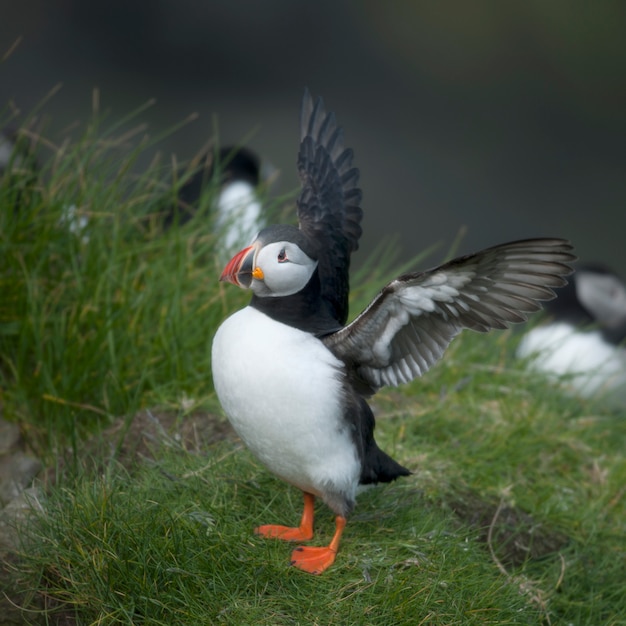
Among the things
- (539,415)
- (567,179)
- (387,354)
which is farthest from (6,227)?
(567,179)

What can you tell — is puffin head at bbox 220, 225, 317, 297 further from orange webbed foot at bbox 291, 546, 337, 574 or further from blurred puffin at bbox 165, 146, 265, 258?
blurred puffin at bbox 165, 146, 265, 258

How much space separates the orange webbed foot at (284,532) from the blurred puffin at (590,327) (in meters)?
3.08

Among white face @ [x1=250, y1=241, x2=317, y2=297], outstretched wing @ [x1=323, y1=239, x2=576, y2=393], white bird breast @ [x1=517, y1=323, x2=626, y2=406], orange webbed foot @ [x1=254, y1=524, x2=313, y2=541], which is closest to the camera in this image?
outstretched wing @ [x1=323, y1=239, x2=576, y2=393]

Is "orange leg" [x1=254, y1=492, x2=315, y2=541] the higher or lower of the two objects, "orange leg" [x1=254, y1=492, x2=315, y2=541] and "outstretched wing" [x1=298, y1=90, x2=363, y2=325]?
the lower

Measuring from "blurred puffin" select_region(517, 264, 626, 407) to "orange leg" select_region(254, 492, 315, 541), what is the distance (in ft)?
9.94

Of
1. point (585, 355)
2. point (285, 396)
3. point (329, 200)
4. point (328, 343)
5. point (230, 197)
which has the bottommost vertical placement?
point (585, 355)

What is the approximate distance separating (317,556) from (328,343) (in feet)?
1.77

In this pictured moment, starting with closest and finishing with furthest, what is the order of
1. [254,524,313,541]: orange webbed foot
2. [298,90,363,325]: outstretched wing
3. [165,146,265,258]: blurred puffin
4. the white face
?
the white face, [254,524,313,541]: orange webbed foot, [298,90,363,325]: outstretched wing, [165,146,265,258]: blurred puffin

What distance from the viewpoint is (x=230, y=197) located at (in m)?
6.45

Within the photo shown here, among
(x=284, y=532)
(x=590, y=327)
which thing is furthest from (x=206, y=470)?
(x=590, y=327)

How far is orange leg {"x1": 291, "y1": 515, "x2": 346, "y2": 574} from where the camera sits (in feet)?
8.48

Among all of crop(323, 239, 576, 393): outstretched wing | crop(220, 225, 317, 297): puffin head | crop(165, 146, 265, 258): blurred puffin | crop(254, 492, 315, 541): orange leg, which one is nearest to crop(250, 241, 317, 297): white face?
crop(220, 225, 317, 297): puffin head

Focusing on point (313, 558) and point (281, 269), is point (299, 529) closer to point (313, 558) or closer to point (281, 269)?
point (313, 558)

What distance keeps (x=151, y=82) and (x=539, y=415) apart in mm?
4403
